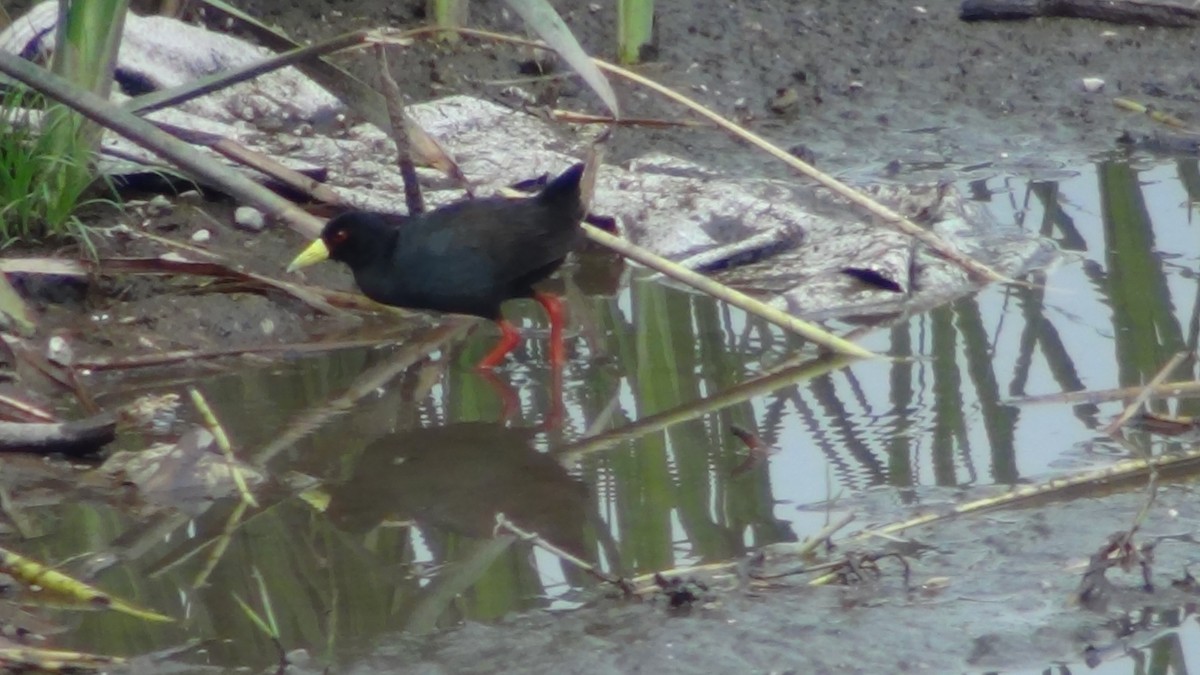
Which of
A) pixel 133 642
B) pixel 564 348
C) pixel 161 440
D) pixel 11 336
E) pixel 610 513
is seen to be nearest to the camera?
pixel 133 642

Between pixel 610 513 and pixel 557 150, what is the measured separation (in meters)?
2.98

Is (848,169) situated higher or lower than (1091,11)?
lower

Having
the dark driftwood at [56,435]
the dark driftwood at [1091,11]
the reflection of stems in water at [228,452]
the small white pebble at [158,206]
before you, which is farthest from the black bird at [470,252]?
the dark driftwood at [1091,11]

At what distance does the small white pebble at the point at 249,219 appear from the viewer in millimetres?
6051

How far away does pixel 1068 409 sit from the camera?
15.4 feet

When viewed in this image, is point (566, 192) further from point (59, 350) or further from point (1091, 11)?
point (1091, 11)

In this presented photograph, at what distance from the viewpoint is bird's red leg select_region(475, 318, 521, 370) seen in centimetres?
538

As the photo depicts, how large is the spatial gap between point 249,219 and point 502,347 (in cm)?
117

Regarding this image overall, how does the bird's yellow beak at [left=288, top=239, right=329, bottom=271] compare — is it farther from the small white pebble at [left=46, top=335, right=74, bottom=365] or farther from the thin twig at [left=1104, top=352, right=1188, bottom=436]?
the thin twig at [left=1104, top=352, right=1188, bottom=436]

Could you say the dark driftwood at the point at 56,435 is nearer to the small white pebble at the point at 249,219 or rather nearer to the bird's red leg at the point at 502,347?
the bird's red leg at the point at 502,347

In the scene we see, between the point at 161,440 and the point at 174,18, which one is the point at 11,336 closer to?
the point at 161,440

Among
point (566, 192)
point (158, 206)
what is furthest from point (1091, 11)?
point (158, 206)

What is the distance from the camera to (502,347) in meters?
5.43

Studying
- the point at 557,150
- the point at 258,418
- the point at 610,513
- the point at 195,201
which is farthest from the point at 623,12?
the point at 610,513
